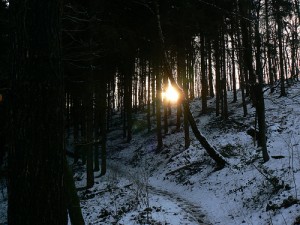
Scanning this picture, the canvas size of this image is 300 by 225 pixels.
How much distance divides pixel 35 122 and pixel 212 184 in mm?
10807

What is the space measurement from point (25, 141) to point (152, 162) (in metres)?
19.2

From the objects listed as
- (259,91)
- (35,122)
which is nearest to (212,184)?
(259,91)

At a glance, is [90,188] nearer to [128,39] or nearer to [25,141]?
[128,39]

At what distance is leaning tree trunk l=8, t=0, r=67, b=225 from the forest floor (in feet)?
16.2

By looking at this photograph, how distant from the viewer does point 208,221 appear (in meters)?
8.69

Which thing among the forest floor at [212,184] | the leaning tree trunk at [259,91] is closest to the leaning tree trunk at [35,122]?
the forest floor at [212,184]

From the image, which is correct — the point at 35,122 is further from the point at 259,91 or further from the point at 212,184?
the point at 212,184

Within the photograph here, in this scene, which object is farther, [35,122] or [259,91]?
[259,91]

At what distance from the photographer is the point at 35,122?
7.82 feet

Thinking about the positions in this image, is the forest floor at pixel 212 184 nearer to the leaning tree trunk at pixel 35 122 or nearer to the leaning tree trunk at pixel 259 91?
the leaning tree trunk at pixel 259 91

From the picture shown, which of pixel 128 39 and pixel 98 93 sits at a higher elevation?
pixel 128 39

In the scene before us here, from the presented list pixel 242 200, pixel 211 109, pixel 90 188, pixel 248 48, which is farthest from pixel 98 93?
pixel 211 109

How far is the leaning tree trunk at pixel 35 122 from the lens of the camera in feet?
7.75

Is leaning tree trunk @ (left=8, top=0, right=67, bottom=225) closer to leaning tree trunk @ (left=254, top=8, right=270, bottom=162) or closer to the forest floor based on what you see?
the forest floor
